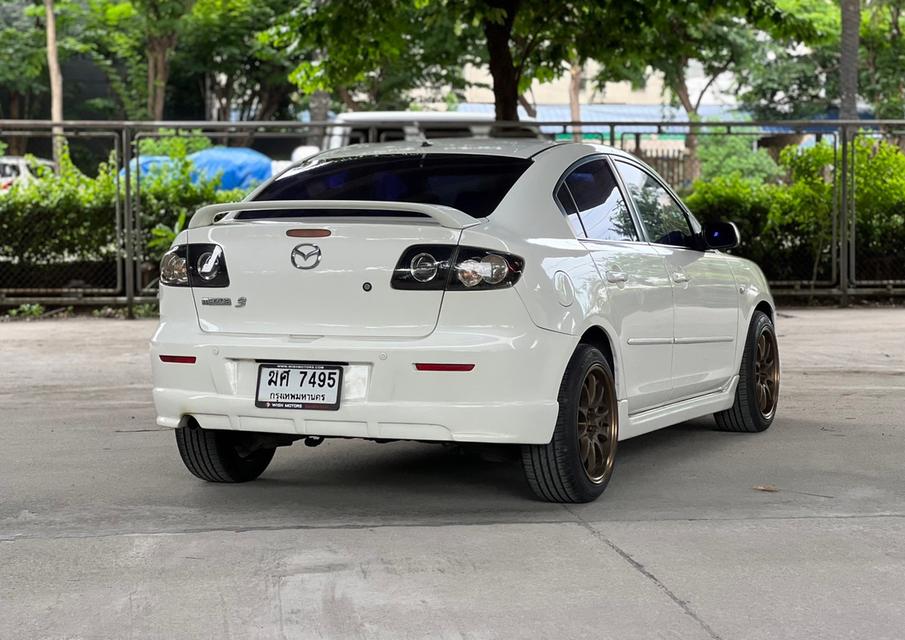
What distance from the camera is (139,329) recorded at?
15.1m

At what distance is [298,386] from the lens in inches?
232

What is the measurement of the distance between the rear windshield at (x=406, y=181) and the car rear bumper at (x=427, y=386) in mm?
633

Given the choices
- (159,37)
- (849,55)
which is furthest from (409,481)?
(159,37)

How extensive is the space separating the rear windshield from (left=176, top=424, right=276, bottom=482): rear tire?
3.44 feet

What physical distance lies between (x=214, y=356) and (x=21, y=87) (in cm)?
3692

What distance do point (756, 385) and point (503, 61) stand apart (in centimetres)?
727

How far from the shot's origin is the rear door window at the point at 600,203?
657cm

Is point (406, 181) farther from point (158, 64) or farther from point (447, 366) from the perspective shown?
point (158, 64)

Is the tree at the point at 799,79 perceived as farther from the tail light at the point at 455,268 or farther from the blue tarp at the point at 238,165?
the tail light at the point at 455,268

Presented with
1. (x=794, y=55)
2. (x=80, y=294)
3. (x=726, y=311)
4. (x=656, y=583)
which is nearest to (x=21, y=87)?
(x=794, y=55)

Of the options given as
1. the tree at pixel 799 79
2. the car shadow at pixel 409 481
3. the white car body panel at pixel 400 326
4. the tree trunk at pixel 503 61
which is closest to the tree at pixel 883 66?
the tree at pixel 799 79

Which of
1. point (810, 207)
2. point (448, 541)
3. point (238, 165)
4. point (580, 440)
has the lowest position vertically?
point (448, 541)

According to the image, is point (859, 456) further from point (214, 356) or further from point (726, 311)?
point (214, 356)

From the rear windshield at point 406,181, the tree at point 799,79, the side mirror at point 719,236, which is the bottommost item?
the side mirror at point 719,236
